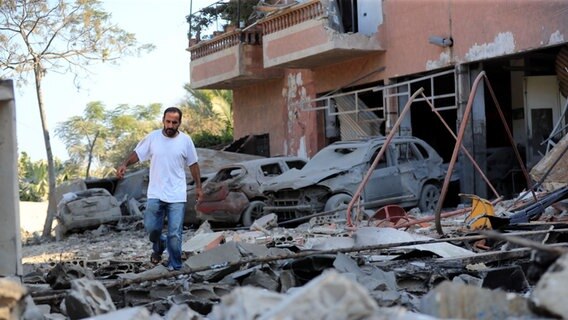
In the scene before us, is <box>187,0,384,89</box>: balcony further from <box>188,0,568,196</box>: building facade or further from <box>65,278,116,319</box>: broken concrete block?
<box>65,278,116,319</box>: broken concrete block

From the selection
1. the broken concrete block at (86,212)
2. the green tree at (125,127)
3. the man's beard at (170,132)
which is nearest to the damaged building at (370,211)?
the broken concrete block at (86,212)

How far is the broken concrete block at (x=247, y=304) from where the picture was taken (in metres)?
2.95

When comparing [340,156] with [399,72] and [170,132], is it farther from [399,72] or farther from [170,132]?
[170,132]

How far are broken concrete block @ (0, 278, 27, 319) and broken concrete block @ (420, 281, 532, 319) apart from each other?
192cm

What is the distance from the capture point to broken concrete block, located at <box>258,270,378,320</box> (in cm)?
275

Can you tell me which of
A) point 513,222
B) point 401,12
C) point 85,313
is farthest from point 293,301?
point 401,12

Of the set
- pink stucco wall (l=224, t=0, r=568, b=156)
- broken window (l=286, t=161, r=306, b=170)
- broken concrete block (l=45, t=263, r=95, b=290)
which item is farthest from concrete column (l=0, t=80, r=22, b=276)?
pink stucco wall (l=224, t=0, r=568, b=156)

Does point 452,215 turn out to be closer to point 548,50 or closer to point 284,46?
point 548,50

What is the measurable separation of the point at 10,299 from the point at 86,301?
23.2 inches

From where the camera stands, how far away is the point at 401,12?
21.2m

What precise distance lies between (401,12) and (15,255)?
16490mm

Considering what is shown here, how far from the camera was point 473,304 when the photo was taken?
309cm

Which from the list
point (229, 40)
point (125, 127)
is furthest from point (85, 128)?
point (229, 40)

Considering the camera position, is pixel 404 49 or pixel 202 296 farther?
pixel 404 49
